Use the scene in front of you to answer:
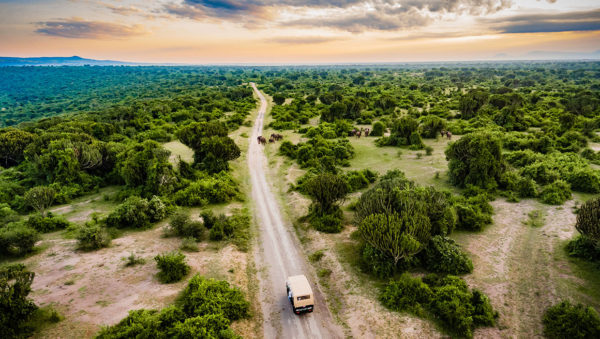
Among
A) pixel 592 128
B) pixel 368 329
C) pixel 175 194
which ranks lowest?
pixel 368 329

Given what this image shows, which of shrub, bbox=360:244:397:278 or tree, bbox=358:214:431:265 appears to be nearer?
tree, bbox=358:214:431:265

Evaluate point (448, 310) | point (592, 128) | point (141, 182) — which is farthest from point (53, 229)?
point (592, 128)

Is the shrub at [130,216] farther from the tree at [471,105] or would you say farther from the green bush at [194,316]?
the tree at [471,105]

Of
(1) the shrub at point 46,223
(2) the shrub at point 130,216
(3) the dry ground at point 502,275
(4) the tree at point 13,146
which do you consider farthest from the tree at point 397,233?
(4) the tree at point 13,146

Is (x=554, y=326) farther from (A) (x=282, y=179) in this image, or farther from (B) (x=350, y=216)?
(A) (x=282, y=179)

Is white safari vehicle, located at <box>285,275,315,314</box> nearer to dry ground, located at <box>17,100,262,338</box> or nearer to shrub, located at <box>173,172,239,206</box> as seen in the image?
dry ground, located at <box>17,100,262,338</box>

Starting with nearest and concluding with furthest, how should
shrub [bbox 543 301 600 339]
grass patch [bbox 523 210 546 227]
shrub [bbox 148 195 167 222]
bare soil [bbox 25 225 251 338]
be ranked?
shrub [bbox 543 301 600 339]
bare soil [bbox 25 225 251 338]
grass patch [bbox 523 210 546 227]
shrub [bbox 148 195 167 222]

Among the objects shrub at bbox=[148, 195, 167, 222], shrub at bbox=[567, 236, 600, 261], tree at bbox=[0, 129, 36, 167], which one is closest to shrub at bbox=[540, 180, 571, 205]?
shrub at bbox=[567, 236, 600, 261]
